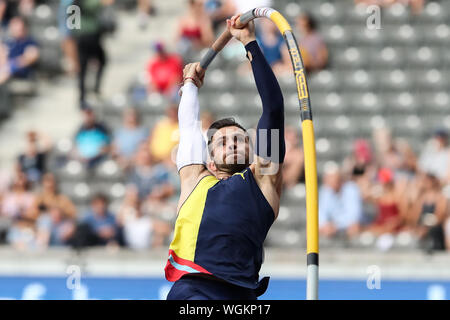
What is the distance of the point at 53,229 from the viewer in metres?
12.1

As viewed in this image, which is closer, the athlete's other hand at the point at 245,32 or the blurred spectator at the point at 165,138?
the athlete's other hand at the point at 245,32

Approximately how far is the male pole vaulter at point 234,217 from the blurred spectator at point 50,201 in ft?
23.9

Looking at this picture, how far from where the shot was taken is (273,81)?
5.20 m

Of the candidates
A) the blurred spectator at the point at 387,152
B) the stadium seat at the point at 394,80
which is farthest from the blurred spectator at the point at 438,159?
the stadium seat at the point at 394,80

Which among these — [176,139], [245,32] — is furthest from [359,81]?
[245,32]

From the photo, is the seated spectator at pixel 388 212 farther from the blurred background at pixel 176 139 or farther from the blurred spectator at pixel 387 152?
the blurred spectator at pixel 387 152

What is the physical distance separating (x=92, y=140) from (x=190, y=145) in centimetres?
804

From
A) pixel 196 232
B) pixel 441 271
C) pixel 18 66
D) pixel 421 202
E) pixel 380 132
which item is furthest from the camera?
pixel 18 66

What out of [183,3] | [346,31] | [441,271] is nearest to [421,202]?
[441,271]

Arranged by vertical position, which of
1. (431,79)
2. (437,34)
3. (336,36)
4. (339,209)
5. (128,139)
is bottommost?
(339,209)

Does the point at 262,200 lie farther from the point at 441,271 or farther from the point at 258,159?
the point at 441,271

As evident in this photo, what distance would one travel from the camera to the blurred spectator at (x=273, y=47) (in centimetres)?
1400

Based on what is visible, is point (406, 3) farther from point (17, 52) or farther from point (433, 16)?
point (17, 52)

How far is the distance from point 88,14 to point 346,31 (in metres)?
4.44
